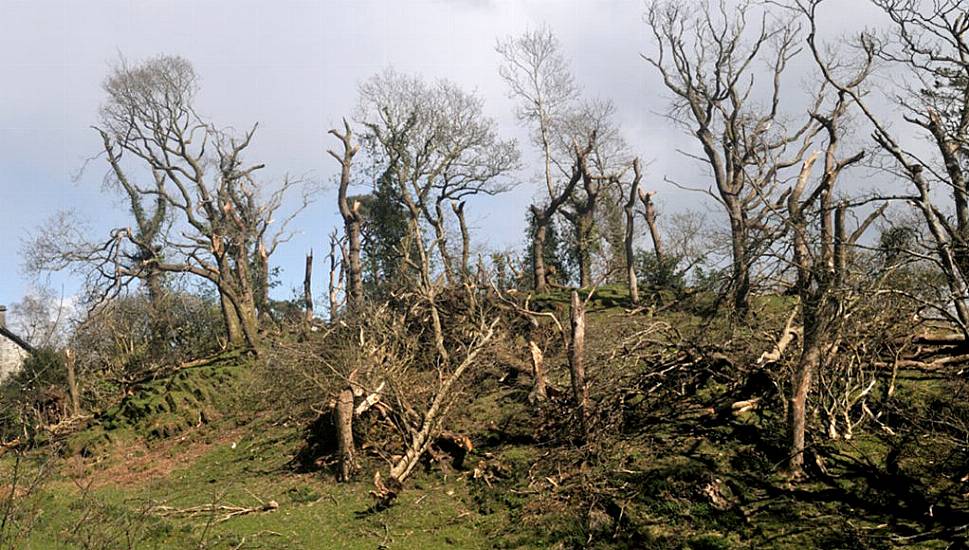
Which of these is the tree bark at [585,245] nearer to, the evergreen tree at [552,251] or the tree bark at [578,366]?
the evergreen tree at [552,251]

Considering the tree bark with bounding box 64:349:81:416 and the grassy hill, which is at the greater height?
the tree bark with bounding box 64:349:81:416

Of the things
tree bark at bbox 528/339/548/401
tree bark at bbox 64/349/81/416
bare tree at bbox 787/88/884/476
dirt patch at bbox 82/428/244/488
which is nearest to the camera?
bare tree at bbox 787/88/884/476

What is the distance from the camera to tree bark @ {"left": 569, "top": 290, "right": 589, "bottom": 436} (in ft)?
42.7

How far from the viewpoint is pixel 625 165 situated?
31719mm

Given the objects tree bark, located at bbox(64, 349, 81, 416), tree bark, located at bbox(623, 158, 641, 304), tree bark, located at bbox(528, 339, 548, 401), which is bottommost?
tree bark, located at bbox(528, 339, 548, 401)

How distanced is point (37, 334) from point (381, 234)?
1399 centimetres

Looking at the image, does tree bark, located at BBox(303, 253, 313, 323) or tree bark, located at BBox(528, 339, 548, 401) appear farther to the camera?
tree bark, located at BBox(303, 253, 313, 323)

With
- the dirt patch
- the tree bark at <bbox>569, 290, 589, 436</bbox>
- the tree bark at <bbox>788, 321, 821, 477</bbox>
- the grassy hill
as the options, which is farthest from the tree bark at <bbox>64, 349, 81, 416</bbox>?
the tree bark at <bbox>788, 321, 821, 477</bbox>

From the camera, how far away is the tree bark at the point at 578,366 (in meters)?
13.0

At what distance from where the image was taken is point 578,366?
44.3 feet

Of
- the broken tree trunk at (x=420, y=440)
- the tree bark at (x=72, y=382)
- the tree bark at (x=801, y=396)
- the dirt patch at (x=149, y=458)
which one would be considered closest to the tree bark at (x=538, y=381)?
the broken tree trunk at (x=420, y=440)

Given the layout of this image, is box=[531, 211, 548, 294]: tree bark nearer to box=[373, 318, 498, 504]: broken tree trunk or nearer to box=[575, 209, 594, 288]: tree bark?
box=[575, 209, 594, 288]: tree bark

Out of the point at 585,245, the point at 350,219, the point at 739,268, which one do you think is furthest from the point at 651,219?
the point at 739,268

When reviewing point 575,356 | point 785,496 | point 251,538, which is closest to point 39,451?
point 251,538
